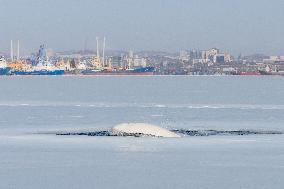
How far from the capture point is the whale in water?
2530 centimetres

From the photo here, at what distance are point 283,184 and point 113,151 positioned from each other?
249 inches

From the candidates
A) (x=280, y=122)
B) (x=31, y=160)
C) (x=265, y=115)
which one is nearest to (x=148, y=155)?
(x=31, y=160)

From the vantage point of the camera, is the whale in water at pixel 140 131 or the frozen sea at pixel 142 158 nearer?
the frozen sea at pixel 142 158

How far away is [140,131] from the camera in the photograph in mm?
25625

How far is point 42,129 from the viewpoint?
92.1 ft

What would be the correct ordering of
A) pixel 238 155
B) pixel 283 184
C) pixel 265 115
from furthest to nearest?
pixel 265 115 < pixel 238 155 < pixel 283 184

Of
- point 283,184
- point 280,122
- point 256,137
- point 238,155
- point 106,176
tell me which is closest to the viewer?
point 283,184

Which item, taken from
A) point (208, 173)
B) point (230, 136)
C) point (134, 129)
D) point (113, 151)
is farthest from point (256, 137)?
point (208, 173)

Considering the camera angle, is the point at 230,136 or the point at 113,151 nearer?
the point at 113,151

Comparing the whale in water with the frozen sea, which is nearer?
the frozen sea

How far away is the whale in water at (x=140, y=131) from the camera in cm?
2530

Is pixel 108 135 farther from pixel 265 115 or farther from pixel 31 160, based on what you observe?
pixel 265 115

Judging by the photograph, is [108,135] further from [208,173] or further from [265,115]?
[265,115]

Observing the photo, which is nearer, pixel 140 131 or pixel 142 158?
pixel 142 158
